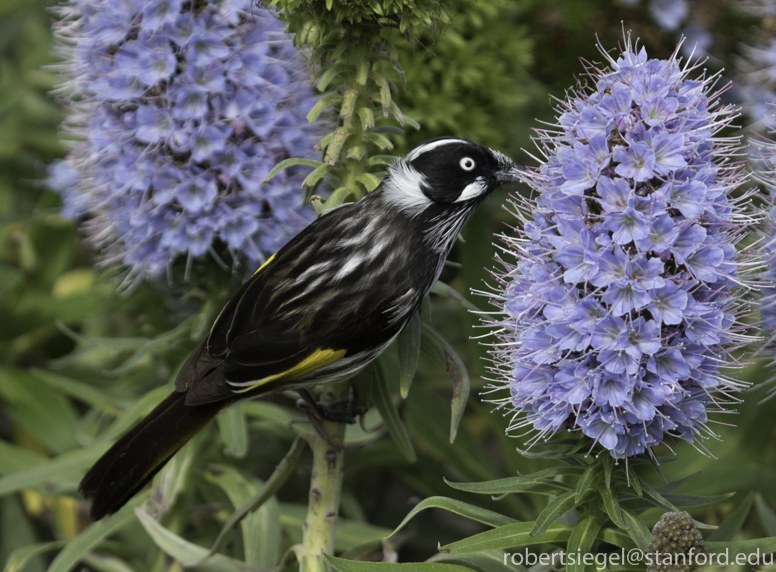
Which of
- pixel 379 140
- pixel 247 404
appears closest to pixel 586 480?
pixel 379 140

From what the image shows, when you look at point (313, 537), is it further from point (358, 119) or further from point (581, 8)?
point (581, 8)

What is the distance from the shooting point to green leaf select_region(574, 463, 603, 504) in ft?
4.02

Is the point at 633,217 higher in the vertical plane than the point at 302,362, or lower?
higher

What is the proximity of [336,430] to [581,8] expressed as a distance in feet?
5.36

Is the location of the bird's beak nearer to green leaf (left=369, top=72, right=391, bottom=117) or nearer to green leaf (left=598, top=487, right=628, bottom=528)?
green leaf (left=369, top=72, right=391, bottom=117)

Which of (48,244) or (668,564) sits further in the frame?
(48,244)

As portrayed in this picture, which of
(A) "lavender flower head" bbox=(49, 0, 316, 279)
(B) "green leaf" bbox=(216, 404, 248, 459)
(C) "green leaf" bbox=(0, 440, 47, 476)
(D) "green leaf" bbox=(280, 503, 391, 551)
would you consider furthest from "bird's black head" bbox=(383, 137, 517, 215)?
(C) "green leaf" bbox=(0, 440, 47, 476)

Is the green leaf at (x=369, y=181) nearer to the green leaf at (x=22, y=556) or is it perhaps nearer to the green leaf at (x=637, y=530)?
the green leaf at (x=637, y=530)

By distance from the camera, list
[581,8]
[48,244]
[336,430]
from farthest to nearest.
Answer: [48,244] → [581,8] → [336,430]

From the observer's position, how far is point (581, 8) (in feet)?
8.36

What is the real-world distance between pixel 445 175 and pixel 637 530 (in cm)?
65

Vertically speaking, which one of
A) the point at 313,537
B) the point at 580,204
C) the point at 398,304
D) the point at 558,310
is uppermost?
the point at 580,204

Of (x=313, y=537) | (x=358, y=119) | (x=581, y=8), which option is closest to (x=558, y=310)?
(x=358, y=119)

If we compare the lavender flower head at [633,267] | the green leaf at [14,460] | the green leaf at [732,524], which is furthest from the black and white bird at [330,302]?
the green leaf at [14,460]
